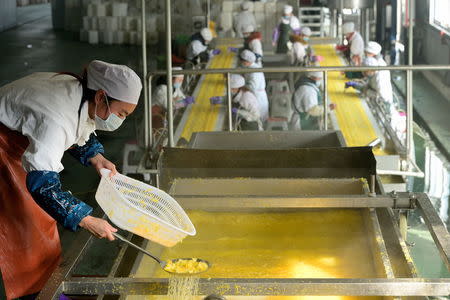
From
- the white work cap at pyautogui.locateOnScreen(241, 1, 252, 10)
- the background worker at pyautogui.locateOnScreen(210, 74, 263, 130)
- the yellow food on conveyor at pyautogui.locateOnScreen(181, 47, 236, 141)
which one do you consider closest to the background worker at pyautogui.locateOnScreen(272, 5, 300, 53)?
the white work cap at pyautogui.locateOnScreen(241, 1, 252, 10)

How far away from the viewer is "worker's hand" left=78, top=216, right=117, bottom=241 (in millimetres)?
2277

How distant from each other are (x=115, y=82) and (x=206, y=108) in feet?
16.8

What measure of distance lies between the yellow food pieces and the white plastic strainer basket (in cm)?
8

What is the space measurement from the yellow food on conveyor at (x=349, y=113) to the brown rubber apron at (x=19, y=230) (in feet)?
12.6

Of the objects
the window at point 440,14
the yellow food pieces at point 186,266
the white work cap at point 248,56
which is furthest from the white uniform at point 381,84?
the yellow food pieces at point 186,266

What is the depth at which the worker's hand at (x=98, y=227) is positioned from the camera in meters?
2.28

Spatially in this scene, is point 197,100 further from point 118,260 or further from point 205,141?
point 118,260

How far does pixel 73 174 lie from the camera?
8609mm

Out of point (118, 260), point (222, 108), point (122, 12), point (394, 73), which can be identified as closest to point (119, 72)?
point (118, 260)

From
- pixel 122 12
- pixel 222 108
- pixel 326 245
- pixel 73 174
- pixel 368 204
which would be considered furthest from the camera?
pixel 122 12

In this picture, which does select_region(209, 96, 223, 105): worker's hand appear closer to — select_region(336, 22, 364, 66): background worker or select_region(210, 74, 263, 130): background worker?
select_region(210, 74, 263, 130): background worker

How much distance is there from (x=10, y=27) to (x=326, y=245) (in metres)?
22.2

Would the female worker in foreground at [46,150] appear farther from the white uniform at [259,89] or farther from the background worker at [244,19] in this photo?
the background worker at [244,19]

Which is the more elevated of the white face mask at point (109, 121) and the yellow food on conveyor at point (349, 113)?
the white face mask at point (109, 121)
